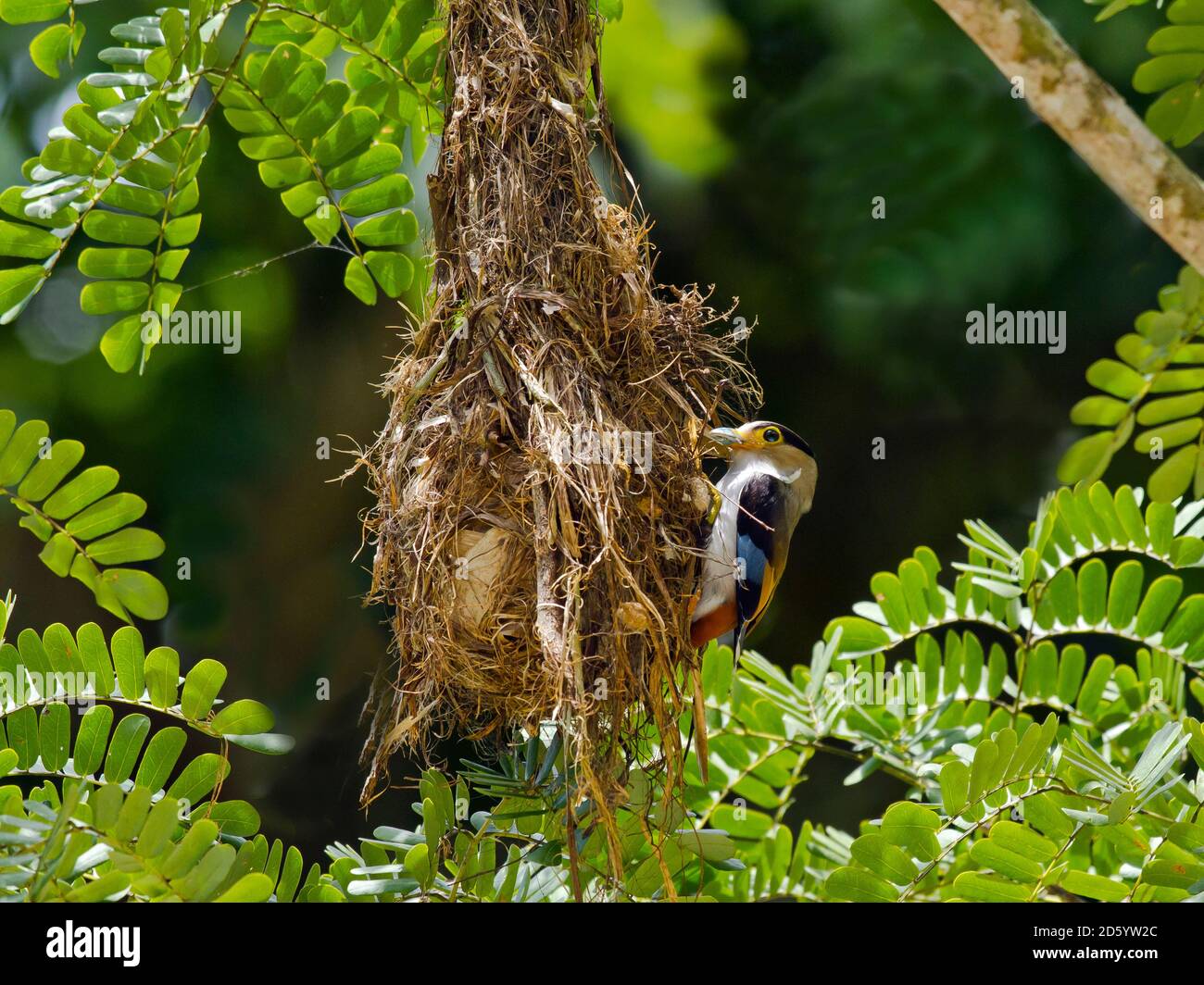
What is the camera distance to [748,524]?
2.31m

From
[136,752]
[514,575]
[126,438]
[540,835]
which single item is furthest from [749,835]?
[126,438]

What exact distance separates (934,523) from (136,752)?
9.63ft

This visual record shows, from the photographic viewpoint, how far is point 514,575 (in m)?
1.93

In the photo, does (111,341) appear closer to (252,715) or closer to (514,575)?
(252,715)

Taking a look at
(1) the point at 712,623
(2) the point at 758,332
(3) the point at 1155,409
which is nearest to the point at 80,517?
(1) the point at 712,623

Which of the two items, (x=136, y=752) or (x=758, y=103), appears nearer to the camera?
(x=136, y=752)

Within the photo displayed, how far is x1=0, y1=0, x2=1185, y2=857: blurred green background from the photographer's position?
3660mm

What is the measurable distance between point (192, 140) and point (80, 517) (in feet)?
2.33

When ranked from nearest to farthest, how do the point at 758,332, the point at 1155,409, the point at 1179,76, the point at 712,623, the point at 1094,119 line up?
the point at 1094,119 < the point at 1179,76 < the point at 1155,409 < the point at 712,623 < the point at 758,332

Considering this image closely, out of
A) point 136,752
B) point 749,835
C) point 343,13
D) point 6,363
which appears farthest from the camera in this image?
point 6,363

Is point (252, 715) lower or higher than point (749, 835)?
higher

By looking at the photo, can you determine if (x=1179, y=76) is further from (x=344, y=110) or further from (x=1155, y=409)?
(x=344, y=110)

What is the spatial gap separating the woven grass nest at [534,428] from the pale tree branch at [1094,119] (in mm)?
659

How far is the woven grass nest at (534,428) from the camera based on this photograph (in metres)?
1.85
